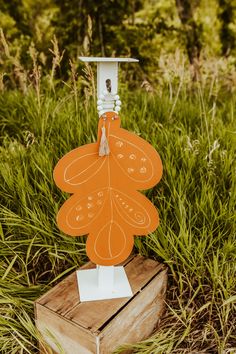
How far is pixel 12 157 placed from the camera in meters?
2.22

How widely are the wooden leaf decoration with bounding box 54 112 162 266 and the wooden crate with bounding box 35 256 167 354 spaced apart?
197 millimetres

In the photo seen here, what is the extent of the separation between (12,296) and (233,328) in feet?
3.14

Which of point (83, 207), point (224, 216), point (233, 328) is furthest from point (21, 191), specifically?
point (233, 328)

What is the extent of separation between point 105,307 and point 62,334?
19cm

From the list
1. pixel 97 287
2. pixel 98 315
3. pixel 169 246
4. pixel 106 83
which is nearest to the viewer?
pixel 106 83

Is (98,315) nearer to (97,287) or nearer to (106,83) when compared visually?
(97,287)

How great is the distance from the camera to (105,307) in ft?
4.72

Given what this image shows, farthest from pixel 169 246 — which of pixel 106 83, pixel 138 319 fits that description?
pixel 106 83

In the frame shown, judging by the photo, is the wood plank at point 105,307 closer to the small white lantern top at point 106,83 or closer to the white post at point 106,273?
the white post at point 106,273

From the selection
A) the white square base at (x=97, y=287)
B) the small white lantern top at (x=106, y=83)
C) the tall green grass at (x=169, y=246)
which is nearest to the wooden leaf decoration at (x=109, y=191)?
the small white lantern top at (x=106, y=83)

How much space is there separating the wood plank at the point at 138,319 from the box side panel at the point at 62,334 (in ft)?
0.18

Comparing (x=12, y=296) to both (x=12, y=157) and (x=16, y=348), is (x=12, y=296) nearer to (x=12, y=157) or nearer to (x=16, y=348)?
(x=16, y=348)

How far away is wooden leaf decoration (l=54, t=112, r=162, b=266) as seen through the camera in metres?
1.34

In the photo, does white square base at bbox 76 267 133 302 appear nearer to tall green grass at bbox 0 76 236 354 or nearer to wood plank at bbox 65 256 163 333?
wood plank at bbox 65 256 163 333
